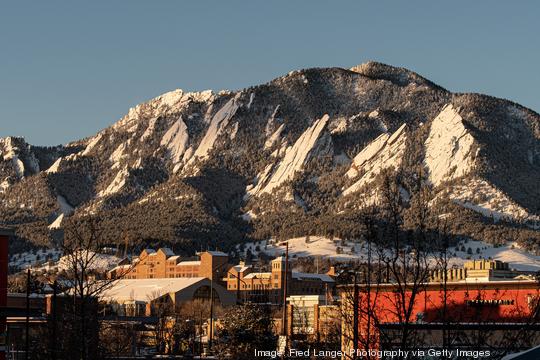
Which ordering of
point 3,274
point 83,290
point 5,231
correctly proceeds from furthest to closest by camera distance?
point 5,231 → point 3,274 → point 83,290

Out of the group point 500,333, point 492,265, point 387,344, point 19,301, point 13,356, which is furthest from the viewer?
point 492,265

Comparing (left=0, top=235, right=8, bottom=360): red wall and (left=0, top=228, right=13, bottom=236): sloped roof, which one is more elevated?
(left=0, top=228, right=13, bottom=236): sloped roof

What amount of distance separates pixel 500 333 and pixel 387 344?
34532 millimetres

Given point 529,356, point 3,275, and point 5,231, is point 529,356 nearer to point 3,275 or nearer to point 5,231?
point 3,275

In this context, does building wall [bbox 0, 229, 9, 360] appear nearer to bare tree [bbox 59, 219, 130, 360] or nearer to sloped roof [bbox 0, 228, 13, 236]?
sloped roof [bbox 0, 228, 13, 236]

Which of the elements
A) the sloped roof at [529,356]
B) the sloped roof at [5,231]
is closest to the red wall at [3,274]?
the sloped roof at [5,231]

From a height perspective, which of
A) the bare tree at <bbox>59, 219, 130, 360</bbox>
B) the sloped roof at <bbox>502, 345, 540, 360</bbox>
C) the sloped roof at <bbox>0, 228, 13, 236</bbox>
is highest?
the sloped roof at <bbox>0, 228, 13, 236</bbox>

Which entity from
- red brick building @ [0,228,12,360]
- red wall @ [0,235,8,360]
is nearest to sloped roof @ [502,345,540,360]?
red brick building @ [0,228,12,360]

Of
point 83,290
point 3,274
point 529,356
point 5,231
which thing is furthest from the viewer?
point 5,231

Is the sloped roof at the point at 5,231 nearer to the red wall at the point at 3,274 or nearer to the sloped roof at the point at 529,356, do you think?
the red wall at the point at 3,274

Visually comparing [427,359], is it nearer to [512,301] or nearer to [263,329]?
[512,301]

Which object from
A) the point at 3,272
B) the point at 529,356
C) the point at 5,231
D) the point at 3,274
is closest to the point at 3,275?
the point at 3,274

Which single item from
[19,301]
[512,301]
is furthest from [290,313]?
[512,301]

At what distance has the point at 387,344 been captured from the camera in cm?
3447
